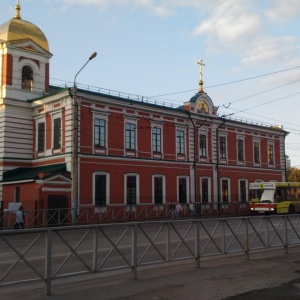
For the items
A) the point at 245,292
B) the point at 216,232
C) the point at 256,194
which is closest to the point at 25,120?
the point at 256,194

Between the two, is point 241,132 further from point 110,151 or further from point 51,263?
point 51,263

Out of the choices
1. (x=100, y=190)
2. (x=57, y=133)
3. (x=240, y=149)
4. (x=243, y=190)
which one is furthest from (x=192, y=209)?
(x=57, y=133)

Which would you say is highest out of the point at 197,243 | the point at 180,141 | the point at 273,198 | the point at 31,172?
the point at 180,141

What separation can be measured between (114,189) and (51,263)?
88.5ft

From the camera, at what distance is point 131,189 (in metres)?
36.9

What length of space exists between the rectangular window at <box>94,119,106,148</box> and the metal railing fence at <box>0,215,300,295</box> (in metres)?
22.6

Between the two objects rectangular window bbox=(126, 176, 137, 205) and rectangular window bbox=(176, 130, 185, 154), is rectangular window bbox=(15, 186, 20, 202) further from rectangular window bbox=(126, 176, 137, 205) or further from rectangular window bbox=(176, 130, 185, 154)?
rectangular window bbox=(176, 130, 185, 154)

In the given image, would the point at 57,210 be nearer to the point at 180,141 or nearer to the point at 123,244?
the point at 180,141

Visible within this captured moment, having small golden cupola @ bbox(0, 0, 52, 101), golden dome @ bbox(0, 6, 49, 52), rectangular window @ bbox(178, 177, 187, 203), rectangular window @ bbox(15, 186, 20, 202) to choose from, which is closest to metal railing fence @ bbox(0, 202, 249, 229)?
rectangular window @ bbox(178, 177, 187, 203)

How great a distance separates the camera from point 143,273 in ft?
34.4

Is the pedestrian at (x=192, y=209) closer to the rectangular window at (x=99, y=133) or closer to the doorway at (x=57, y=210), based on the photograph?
the rectangular window at (x=99, y=133)

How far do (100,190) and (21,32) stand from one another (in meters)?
14.7

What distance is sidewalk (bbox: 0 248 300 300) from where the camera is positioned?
8141 millimetres

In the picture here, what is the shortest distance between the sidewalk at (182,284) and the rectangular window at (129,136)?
25.9 meters
